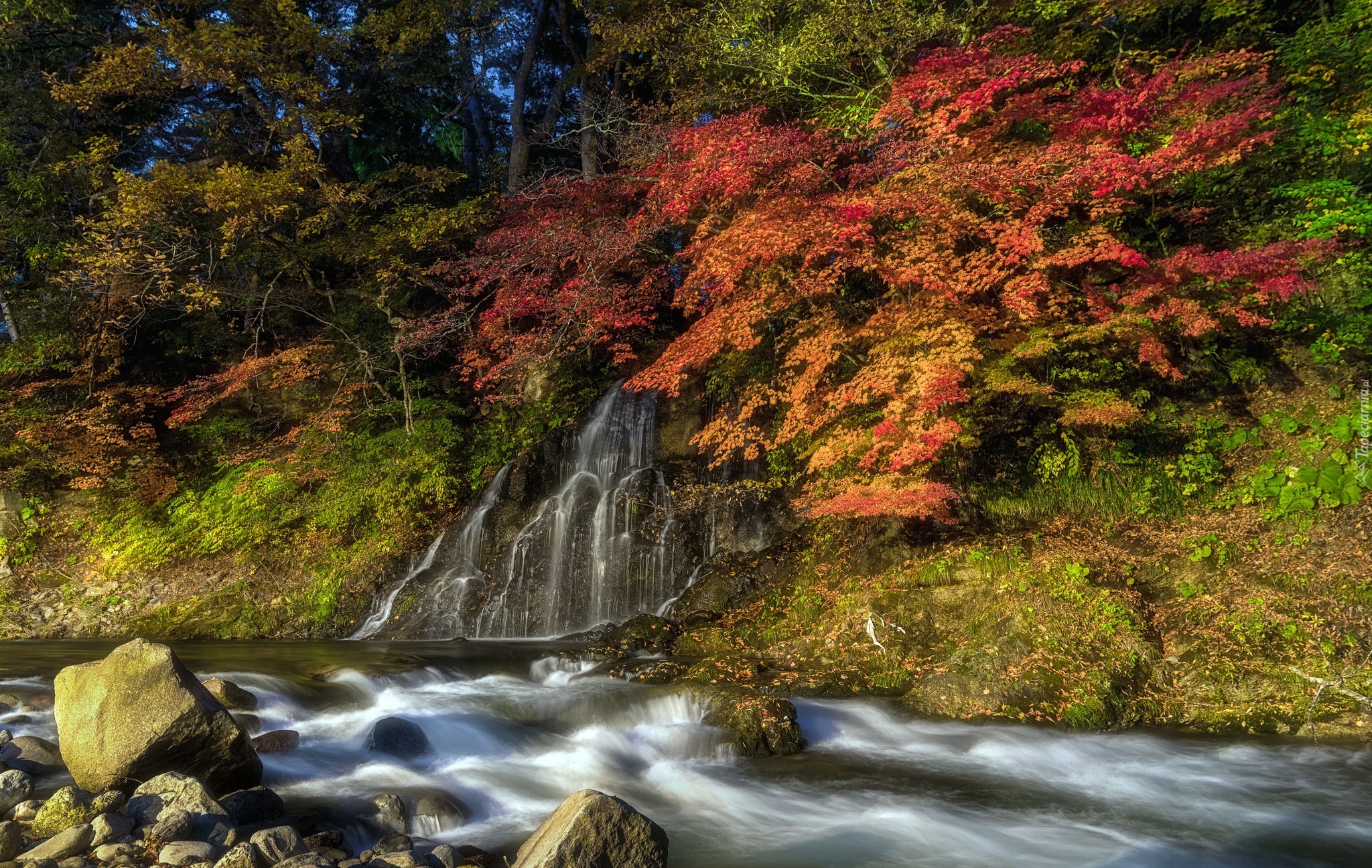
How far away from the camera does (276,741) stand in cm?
661

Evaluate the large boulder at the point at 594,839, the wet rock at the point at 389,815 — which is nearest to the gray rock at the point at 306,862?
the large boulder at the point at 594,839

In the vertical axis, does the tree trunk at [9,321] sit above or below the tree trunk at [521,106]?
below

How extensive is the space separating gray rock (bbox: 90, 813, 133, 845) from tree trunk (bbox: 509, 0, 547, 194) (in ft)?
49.7

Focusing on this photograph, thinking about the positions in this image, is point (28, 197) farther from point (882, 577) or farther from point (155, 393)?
point (882, 577)

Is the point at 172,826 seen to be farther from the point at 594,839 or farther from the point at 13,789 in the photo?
the point at 594,839

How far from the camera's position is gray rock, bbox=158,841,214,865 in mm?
3957

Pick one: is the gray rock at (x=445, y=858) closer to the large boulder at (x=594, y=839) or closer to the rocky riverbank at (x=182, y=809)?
the rocky riverbank at (x=182, y=809)

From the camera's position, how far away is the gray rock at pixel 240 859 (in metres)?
3.90

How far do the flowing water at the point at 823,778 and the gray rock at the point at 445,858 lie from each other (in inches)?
24.1

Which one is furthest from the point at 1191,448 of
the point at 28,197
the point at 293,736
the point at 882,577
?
the point at 28,197

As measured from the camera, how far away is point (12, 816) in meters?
4.48

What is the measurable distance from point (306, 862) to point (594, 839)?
157 centimetres

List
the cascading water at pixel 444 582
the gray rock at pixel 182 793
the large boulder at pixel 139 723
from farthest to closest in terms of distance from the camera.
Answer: the cascading water at pixel 444 582
the large boulder at pixel 139 723
the gray rock at pixel 182 793

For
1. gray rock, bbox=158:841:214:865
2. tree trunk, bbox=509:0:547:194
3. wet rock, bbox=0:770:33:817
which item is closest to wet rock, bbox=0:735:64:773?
wet rock, bbox=0:770:33:817
